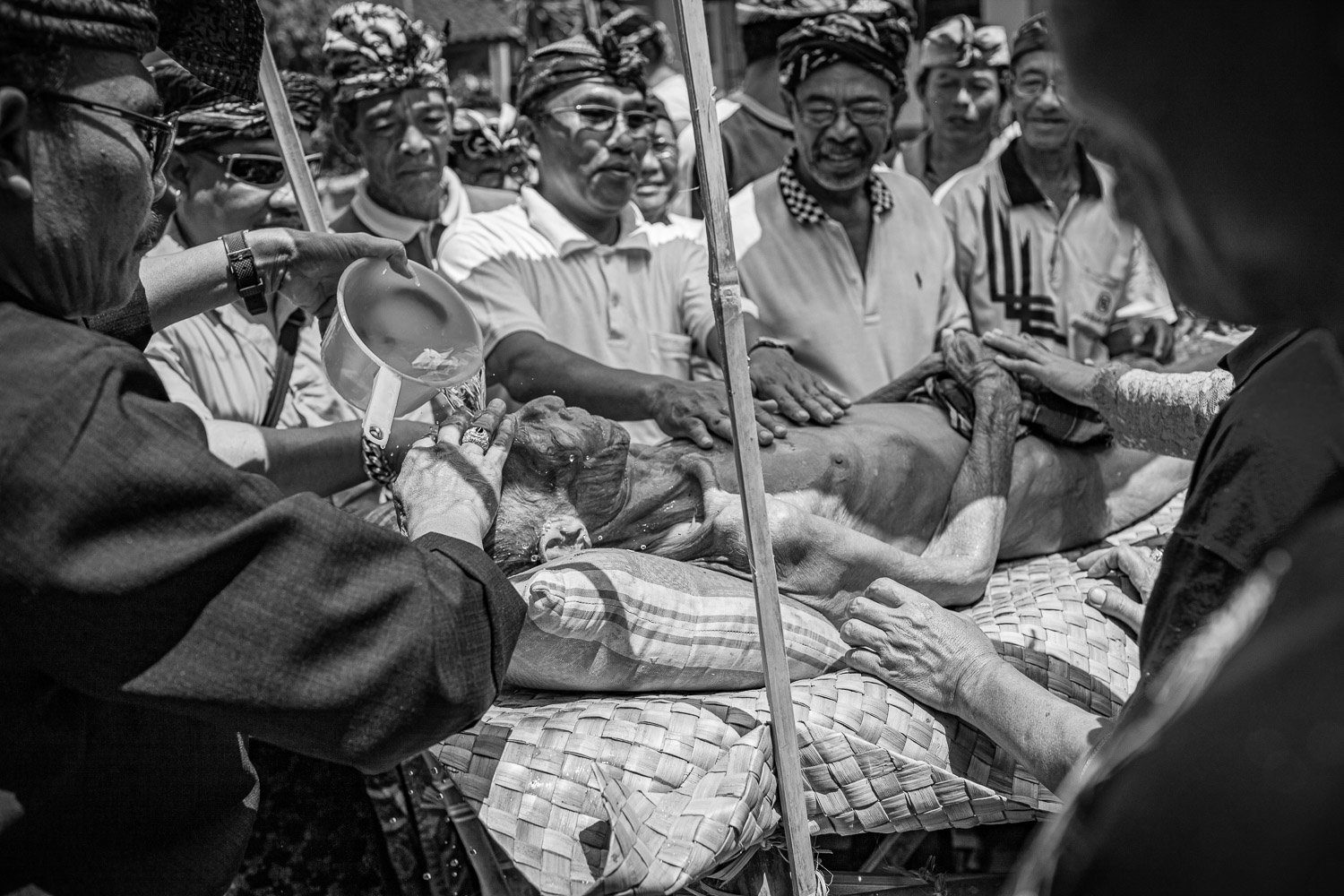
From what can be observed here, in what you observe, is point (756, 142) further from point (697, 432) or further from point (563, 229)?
point (697, 432)

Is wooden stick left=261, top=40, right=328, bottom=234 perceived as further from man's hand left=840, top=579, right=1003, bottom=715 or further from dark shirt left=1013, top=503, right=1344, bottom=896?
dark shirt left=1013, top=503, right=1344, bottom=896

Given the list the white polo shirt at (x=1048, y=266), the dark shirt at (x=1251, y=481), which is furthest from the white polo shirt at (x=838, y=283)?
the dark shirt at (x=1251, y=481)

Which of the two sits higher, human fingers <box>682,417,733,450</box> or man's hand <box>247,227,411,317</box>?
man's hand <box>247,227,411,317</box>

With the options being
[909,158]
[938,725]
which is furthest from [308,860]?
[909,158]

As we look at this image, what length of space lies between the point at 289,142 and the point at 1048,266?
3099 millimetres

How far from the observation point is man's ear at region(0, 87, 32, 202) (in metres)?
1.40

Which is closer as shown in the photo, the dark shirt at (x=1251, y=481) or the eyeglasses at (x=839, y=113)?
the dark shirt at (x=1251, y=481)

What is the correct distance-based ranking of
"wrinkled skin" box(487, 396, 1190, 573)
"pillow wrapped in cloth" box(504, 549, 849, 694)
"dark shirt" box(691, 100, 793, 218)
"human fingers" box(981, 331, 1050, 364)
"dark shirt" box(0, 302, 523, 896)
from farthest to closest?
"dark shirt" box(691, 100, 793, 218) → "human fingers" box(981, 331, 1050, 364) → "wrinkled skin" box(487, 396, 1190, 573) → "pillow wrapped in cloth" box(504, 549, 849, 694) → "dark shirt" box(0, 302, 523, 896)

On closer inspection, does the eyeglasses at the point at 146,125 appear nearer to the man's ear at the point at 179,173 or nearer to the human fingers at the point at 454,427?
the human fingers at the point at 454,427

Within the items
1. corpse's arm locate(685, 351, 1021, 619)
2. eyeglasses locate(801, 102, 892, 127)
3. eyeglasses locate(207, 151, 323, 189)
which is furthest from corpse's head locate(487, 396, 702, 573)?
eyeglasses locate(801, 102, 892, 127)

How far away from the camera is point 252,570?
4.85 ft

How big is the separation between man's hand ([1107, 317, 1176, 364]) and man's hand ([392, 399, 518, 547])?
10.3ft

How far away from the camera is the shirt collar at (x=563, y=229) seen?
406cm

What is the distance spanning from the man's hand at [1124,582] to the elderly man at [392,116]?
2.46 metres
